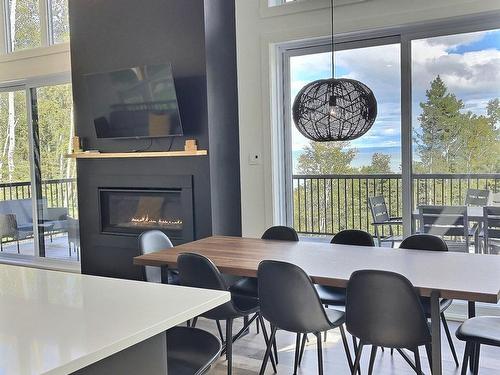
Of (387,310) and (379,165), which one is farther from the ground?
(379,165)

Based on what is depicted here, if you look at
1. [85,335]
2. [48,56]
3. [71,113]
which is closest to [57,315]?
[85,335]

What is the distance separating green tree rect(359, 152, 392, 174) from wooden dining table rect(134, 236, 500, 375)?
1282 millimetres

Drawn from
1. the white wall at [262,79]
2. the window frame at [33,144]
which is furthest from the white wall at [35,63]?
the white wall at [262,79]

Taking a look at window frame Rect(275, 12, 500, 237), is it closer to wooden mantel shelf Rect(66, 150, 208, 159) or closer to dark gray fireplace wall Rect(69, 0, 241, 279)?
dark gray fireplace wall Rect(69, 0, 241, 279)

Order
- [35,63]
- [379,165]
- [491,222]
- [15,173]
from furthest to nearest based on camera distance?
[15,173], [35,63], [379,165], [491,222]

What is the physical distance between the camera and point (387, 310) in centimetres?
240

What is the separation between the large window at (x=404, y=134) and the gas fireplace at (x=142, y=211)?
3.56 feet

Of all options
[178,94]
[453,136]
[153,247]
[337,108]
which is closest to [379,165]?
[453,136]

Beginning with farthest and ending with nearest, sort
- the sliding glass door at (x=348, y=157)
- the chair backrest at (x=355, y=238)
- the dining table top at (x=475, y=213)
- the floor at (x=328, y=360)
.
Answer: the sliding glass door at (x=348, y=157) < the dining table top at (x=475, y=213) < the chair backrest at (x=355, y=238) < the floor at (x=328, y=360)

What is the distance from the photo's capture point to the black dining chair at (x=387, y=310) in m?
2.35

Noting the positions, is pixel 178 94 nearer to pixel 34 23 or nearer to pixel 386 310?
pixel 34 23

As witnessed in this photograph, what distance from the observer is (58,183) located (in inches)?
240

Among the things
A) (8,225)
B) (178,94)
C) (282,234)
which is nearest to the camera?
(282,234)

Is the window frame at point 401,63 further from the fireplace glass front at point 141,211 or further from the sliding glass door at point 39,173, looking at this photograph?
the sliding glass door at point 39,173
